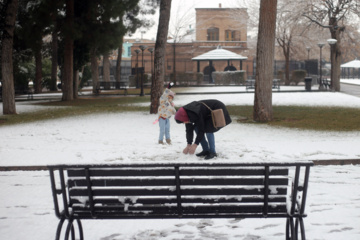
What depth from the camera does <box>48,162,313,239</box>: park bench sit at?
175 inches

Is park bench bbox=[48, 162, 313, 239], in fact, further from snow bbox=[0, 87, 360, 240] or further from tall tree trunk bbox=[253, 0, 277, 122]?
tall tree trunk bbox=[253, 0, 277, 122]

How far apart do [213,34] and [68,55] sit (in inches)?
1562

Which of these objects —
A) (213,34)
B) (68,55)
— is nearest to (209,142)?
(68,55)

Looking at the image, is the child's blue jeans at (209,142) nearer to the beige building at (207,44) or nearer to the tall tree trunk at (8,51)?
the tall tree trunk at (8,51)

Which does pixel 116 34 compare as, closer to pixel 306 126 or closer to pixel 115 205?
pixel 306 126

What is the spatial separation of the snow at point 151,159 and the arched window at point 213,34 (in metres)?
48.6

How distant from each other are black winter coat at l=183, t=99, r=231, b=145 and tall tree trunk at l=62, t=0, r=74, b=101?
2086cm

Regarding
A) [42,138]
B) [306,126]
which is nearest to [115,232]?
[42,138]

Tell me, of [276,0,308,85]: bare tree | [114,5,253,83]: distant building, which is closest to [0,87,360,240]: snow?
[276,0,308,85]: bare tree

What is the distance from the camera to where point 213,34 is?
68375 mm

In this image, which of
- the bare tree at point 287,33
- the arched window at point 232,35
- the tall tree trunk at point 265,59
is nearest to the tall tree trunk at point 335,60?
the bare tree at point 287,33

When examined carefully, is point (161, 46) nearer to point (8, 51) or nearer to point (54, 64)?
point (8, 51)

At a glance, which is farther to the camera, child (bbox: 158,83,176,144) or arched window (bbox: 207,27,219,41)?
arched window (bbox: 207,27,219,41)

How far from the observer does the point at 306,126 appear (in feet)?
53.9
